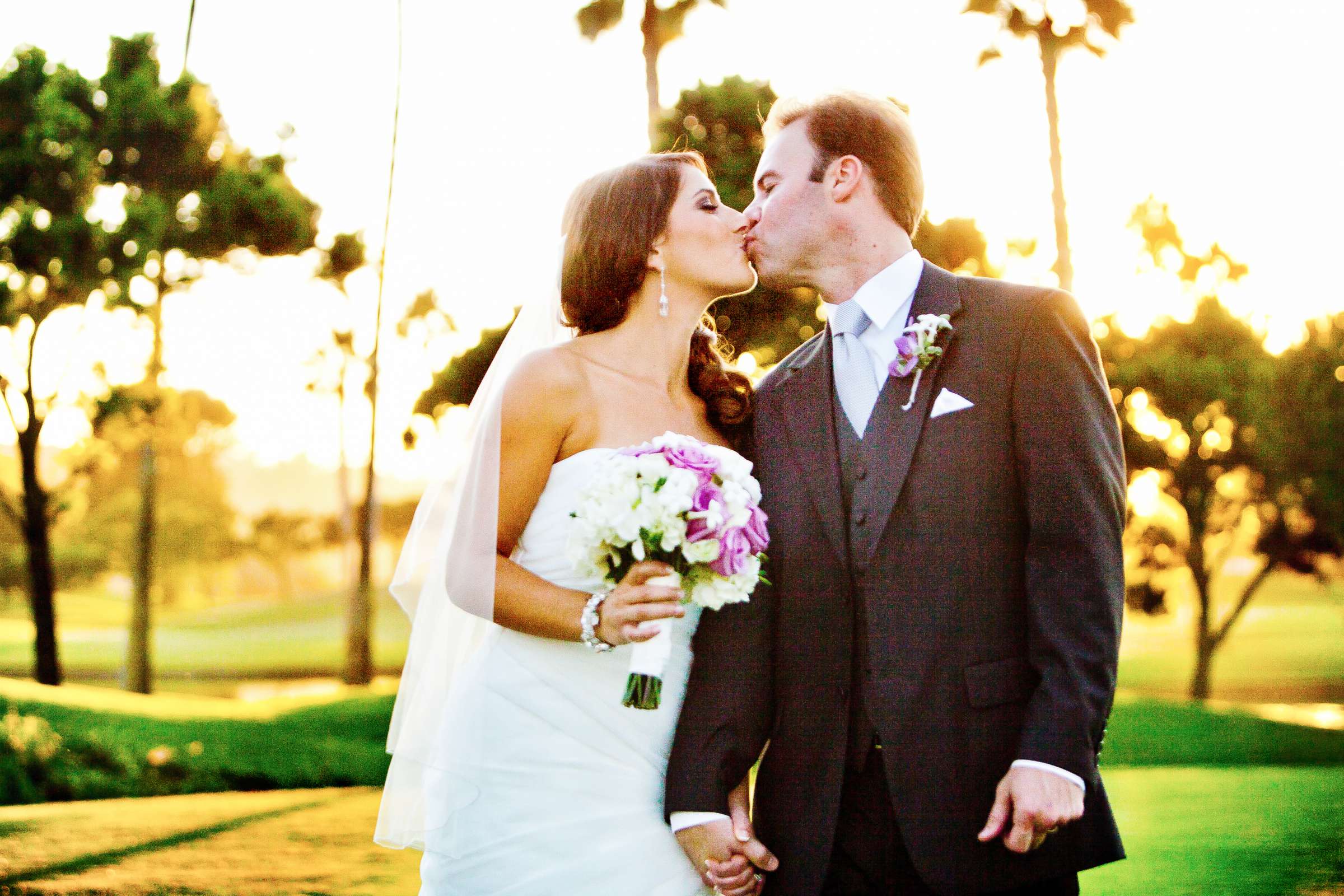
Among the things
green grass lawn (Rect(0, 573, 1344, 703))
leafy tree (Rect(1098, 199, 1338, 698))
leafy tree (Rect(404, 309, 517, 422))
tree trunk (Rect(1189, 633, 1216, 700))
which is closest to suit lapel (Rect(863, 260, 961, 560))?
leafy tree (Rect(404, 309, 517, 422))

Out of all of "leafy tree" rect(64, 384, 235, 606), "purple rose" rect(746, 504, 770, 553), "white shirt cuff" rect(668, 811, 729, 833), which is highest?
"purple rose" rect(746, 504, 770, 553)

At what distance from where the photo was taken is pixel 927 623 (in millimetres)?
2953

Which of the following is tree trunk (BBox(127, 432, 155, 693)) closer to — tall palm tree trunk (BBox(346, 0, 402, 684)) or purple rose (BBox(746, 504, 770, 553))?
tall palm tree trunk (BBox(346, 0, 402, 684))

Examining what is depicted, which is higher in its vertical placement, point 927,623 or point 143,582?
point 927,623

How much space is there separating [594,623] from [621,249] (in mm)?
1281

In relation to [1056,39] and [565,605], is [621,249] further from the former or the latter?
[1056,39]

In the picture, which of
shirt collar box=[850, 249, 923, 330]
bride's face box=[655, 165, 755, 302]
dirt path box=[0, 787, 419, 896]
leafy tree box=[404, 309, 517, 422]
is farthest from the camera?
leafy tree box=[404, 309, 517, 422]

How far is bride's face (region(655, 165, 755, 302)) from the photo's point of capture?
153 inches

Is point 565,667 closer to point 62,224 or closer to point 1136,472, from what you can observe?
point 62,224

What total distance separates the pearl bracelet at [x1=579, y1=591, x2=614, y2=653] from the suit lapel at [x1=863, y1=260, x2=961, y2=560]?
2.49 ft

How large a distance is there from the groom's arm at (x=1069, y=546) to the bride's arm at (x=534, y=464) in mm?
1269

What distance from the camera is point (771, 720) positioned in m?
3.25

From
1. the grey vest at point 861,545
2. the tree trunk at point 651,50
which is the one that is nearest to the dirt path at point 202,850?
the grey vest at point 861,545

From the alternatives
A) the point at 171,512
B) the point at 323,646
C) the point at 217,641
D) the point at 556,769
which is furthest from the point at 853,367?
the point at 171,512
